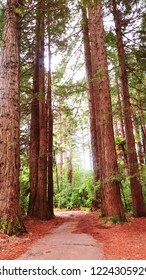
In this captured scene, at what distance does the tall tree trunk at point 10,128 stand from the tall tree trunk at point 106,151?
266cm

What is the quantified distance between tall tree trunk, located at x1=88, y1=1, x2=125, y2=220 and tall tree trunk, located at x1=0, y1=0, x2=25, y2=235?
266 cm

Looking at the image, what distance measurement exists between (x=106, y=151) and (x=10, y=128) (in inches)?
136

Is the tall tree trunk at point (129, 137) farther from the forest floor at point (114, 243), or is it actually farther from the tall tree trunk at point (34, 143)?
the tall tree trunk at point (34, 143)

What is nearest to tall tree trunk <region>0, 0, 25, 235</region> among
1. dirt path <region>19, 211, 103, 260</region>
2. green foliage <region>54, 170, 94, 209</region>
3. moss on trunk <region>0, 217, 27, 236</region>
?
moss on trunk <region>0, 217, 27, 236</region>

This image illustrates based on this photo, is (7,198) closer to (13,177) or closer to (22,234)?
(13,177)

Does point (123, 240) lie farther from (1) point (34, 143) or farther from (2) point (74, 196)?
(2) point (74, 196)

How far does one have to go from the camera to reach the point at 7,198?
5559 mm

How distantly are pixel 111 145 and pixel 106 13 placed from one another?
6803 mm

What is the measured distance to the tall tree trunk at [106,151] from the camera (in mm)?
7465

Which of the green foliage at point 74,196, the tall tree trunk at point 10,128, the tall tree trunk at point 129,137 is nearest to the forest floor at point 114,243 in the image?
the tall tree trunk at point 10,128

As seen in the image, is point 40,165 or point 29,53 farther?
point 29,53
